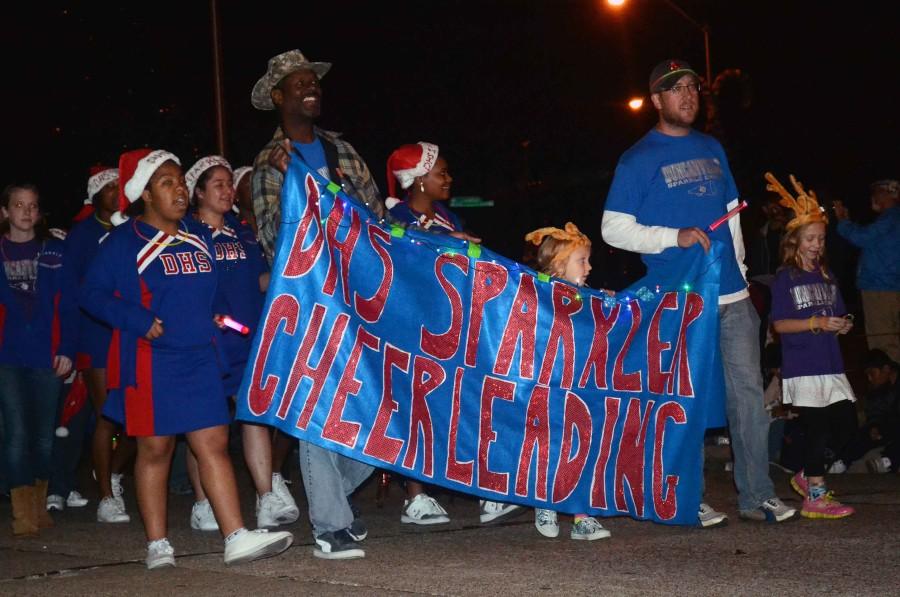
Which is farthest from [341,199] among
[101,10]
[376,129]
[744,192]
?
[376,129]

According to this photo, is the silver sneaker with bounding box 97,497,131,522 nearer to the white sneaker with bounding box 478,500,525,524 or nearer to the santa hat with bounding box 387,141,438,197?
the white sneaker with bounding box 478,500,525,524

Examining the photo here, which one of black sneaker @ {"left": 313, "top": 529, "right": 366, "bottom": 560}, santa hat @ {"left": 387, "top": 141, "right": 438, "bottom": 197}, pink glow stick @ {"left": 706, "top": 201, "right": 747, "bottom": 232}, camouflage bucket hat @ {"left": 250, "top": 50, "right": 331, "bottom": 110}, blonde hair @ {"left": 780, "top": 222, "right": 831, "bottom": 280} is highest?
camouflage bucket hat @ {"left": 250, "top": 50, "right": 331, "bottom": 110}

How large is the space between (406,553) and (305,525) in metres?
1.25

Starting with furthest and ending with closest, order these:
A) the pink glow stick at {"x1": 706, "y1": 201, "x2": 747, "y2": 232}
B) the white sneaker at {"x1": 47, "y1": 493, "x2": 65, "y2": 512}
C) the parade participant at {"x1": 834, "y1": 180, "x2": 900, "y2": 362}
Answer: the parade participant at {"x1": 834, "y1": 180, "x2": 900, "y2": 362} → the white sneaker at {"x1": 47, "y1": 493, "x2": 65, "y2": 512} → the pink glow stick at {"x1": 706, "y1": 201, "x2": 747, "y2": 232}

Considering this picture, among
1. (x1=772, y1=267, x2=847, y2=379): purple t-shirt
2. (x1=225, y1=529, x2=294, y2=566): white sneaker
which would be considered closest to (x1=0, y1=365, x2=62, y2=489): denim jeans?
(x1=225, y1=529, x2=294, y2=566): white sneaker

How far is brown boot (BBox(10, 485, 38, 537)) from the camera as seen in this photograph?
6.89 meters

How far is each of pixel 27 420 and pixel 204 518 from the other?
4.14 ft

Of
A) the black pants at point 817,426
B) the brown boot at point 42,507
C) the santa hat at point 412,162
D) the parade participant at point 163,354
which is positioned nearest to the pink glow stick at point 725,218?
the black pants at point 817,426

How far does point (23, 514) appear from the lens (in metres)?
6.90

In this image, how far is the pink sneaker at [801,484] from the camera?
21.8 feet

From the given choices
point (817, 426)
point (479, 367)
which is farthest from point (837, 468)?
point (479, 367)

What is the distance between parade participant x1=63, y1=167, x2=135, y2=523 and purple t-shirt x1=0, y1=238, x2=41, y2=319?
7.8 inches

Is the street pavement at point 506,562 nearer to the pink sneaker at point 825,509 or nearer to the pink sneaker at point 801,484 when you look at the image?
the pink sneaker at point 825,509

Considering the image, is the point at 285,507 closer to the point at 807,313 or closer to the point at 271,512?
the point at 271,512
